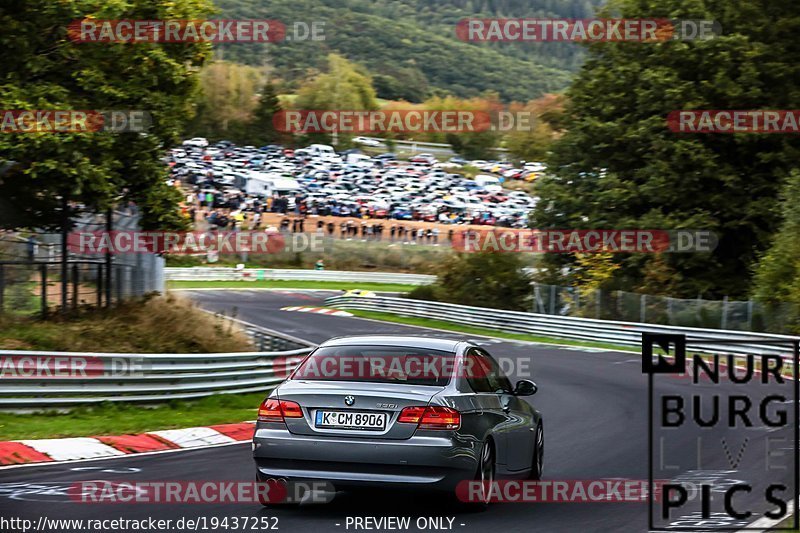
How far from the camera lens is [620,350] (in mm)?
36062

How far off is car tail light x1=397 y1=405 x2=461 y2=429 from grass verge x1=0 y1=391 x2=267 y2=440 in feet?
22.2

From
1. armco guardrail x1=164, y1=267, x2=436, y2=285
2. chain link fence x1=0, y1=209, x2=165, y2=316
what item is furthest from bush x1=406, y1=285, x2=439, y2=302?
chain link fence x1=0, y1=209, x2=165, y2=316

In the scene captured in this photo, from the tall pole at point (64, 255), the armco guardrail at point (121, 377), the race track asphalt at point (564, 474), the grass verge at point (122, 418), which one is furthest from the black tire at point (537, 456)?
the tall pole at point (64, 255)

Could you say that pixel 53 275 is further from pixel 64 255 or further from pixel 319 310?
pixel 319 310

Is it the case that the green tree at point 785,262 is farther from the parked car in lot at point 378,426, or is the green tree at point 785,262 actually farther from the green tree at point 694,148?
the parked car in lot at point 378,426

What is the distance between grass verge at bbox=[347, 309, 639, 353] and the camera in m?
37.3

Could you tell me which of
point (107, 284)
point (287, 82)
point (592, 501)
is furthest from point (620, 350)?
point (287, 82)

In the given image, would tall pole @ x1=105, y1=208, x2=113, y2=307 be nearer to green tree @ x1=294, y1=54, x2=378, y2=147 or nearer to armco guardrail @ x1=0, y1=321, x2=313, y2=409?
armco guardrail @ x1=0, y1=321, x2=313, y2=409

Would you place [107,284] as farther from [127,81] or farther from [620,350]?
[620,350]

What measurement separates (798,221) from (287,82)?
154m

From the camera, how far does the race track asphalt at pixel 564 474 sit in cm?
895

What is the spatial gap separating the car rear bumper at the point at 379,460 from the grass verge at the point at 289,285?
5655 centimetres

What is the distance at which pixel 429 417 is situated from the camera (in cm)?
877

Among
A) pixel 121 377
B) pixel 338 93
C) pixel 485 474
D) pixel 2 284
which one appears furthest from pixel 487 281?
pixel 338 93
